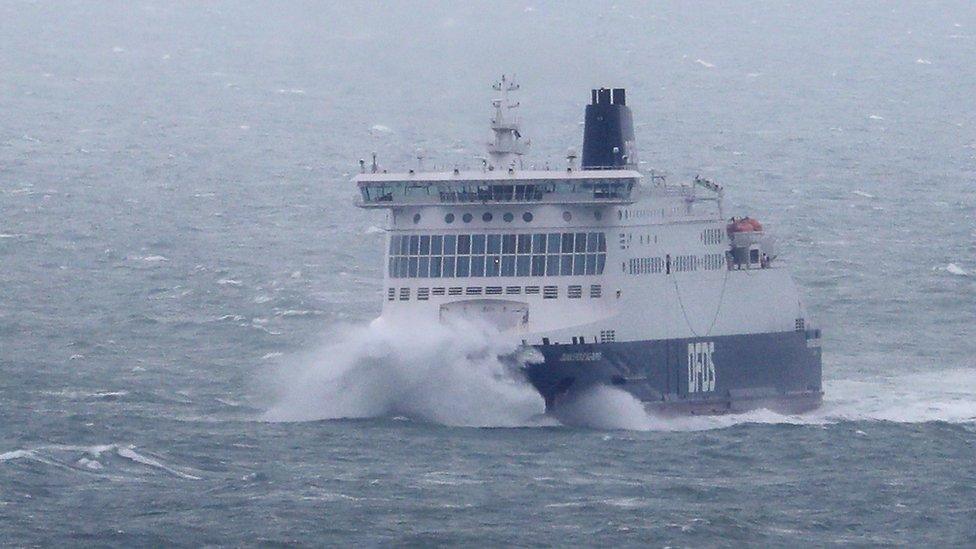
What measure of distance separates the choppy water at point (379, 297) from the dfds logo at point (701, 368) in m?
1.39

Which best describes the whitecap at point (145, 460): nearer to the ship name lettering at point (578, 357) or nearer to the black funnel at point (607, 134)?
the ship name lettering at point (578, 357)

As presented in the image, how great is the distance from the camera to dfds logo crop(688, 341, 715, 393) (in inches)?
2699

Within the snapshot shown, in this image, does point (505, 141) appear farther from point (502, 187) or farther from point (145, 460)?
point (145, 460)

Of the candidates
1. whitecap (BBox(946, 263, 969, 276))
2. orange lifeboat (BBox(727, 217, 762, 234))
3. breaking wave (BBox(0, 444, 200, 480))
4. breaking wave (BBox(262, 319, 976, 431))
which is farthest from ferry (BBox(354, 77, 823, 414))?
whitecap (BBox(946, 263, 969, 276))

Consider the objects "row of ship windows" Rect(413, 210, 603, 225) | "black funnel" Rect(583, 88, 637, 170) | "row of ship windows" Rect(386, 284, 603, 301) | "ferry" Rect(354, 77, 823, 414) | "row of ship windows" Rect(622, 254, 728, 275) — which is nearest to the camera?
"ferry" Rect(354, 77, 823, 414)

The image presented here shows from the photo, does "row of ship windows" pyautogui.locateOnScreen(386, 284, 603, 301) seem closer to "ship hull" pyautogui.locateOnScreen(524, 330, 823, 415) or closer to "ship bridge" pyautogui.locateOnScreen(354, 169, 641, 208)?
"ship hull" pyautogui.locateOnScreen(524, 330, 823, 415)

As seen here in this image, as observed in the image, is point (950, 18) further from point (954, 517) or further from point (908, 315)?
point (954, 517)

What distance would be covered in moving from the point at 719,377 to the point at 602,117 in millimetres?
8005

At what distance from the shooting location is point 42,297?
84.5 m

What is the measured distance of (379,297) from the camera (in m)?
85.2

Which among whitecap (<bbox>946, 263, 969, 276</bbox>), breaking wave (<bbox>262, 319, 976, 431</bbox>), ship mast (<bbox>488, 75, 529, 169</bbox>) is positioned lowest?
breaking wave (<bbox>262, 319, 976, 431</bbox>)

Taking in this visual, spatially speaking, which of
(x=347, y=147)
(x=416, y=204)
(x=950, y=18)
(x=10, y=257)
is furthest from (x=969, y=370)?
(x=950, y=18)

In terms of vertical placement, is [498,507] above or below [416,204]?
below

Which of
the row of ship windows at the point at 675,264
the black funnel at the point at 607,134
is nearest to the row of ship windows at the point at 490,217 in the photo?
the row of ship windows at the point at 675,264
